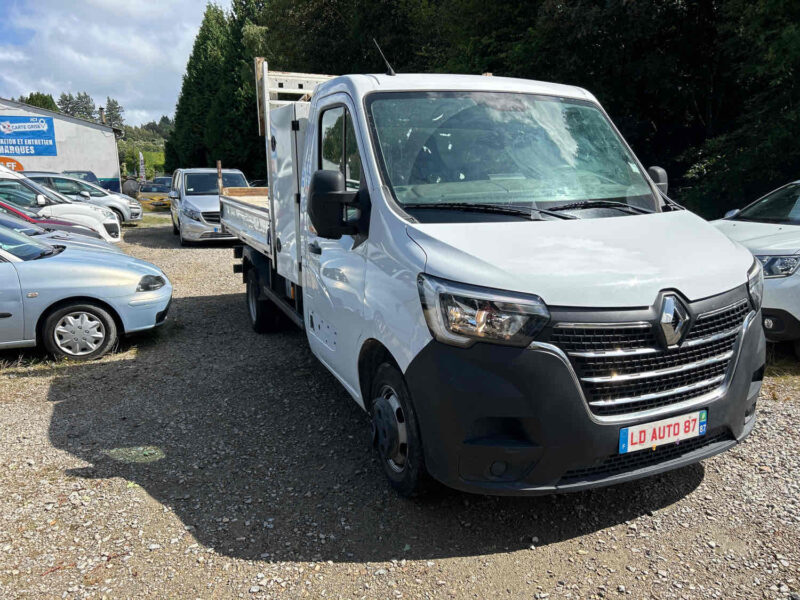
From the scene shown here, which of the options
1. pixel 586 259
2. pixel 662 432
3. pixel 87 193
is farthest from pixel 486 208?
pixel 87 193

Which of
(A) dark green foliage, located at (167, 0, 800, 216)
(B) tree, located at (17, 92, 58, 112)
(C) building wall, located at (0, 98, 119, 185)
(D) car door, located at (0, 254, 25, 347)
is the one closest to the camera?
(D) car door, located at (0, 254, 25, 347)

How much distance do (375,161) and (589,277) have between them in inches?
56.9

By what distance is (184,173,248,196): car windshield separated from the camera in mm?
16094

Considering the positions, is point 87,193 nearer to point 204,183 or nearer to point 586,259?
point 204,183

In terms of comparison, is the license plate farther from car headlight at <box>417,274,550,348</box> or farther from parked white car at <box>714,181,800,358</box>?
parked white car at <box>714,181,800,358</box>

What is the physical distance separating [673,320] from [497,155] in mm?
1478

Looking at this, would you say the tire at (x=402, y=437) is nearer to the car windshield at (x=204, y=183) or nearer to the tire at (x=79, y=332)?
the tire at (x=79, y=332)

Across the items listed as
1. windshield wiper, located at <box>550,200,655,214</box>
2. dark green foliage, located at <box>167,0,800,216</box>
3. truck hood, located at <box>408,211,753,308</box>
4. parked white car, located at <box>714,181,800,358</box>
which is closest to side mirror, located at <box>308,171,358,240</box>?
truck hood, located at <box>408,211,753,308</box>

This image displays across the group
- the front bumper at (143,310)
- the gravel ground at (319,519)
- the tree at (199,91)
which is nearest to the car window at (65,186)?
the front bumper at (143,310)

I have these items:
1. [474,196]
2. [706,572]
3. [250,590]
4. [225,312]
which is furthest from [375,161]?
[225,312]

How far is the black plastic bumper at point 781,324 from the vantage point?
536 centimetres

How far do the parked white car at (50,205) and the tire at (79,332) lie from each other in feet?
23.3

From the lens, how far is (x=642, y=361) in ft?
9.37

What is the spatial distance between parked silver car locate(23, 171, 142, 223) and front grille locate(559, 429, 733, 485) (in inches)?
707
